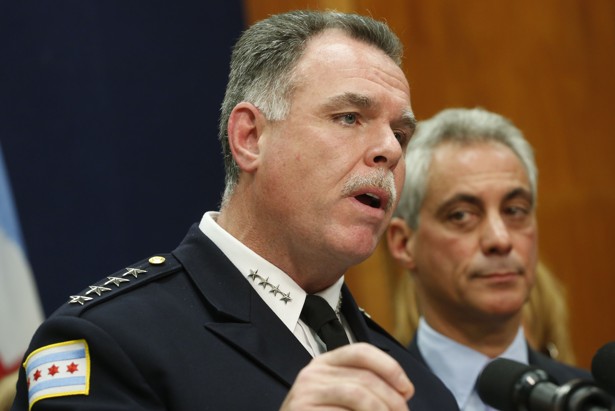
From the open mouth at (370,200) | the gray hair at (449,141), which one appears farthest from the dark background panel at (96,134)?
the open mouth at (370,200)

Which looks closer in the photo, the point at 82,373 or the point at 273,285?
the point at 82,373

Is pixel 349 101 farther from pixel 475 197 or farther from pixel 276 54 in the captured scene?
pixel 475 197

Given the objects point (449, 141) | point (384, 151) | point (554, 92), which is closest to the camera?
point (384, 151)

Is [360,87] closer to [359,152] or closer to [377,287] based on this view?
[359,152]

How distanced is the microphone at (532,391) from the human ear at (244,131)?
28.4 inches

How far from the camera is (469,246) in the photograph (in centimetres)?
297

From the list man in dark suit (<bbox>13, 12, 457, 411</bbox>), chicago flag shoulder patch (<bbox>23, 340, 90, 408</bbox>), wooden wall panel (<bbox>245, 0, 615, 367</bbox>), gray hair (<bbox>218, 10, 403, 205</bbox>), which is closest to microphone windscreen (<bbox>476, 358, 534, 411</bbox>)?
man in dark suit (<bbox>13, 12, 457, 411</bbox>)

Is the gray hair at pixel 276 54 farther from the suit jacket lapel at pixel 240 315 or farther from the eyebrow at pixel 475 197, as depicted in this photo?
the eyebrow at pixel 475 197

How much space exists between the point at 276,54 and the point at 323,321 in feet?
1.77

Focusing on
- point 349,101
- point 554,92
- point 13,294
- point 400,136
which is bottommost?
point 13,294

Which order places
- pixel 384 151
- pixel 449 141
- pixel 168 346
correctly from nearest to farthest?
pixel 168 346 → pixel 384 151 → pixel 449 141

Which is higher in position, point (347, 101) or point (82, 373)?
point (347, 101)

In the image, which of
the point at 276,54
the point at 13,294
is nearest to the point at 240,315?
the point at 276,54

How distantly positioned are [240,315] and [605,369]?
635mm
